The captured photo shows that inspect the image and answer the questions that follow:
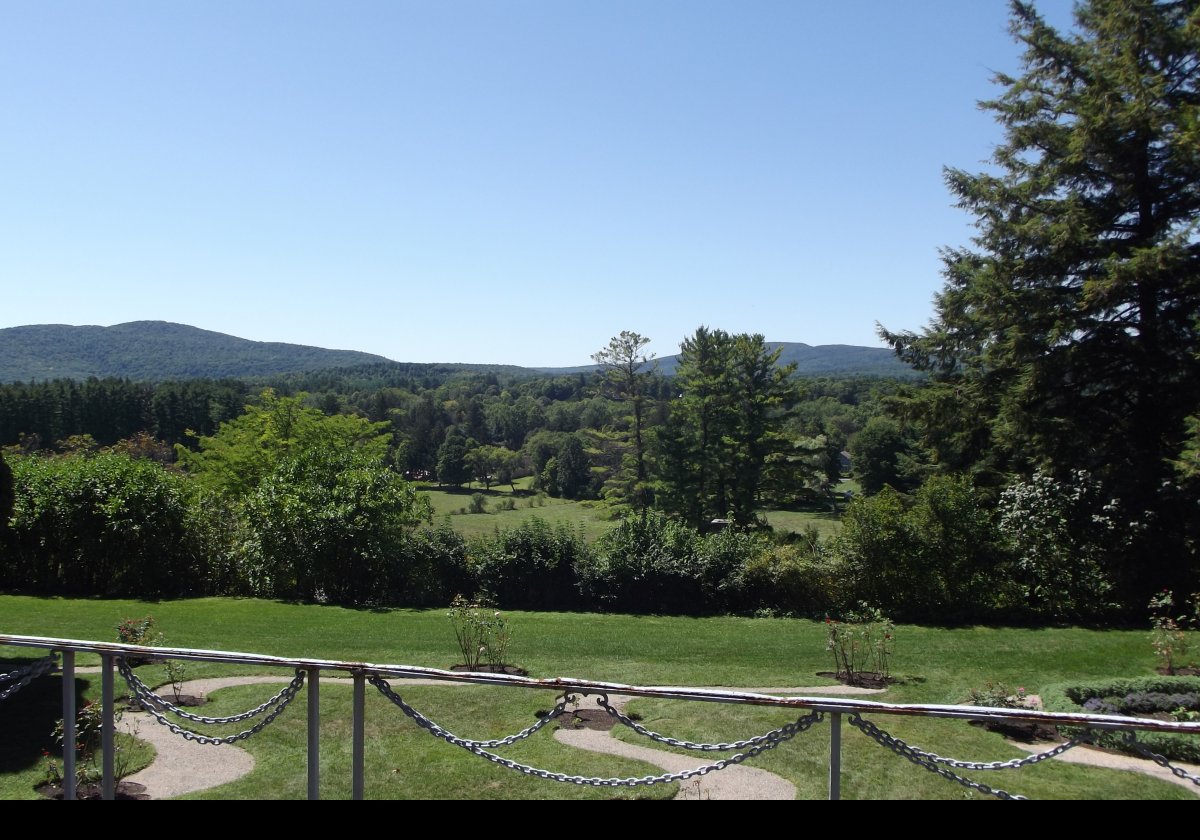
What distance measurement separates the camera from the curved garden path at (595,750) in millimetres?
7585

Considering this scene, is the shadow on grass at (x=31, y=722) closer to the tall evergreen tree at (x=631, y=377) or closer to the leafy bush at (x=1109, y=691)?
the leafy bush at (x=1109, y=691)

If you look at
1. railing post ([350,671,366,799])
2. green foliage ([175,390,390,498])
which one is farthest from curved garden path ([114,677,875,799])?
green foliage ([175,390,390,498])

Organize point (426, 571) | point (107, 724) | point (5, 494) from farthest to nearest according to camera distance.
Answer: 1. point (426, 571)
2. point (5, 494)
3. point (107, 724)

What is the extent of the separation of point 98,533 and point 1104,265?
2437cm

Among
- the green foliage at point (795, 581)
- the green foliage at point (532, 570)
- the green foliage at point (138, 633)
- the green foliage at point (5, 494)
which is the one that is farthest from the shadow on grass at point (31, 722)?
the green foliage at point (795, 581)

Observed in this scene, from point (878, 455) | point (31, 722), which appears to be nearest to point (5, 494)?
point (31, 722)

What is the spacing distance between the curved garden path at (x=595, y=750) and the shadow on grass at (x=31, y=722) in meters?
0.81

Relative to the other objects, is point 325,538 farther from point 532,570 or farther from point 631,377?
point 631,377

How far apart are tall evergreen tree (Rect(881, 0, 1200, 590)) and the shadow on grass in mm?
19308

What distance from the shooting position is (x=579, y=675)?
12.7m

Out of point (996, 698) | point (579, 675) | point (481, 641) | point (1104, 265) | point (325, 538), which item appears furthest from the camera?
point (325, 538)
